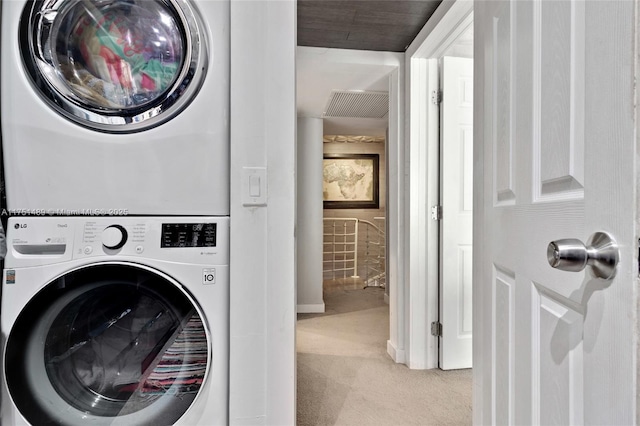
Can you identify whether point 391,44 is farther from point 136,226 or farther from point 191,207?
point 136,226

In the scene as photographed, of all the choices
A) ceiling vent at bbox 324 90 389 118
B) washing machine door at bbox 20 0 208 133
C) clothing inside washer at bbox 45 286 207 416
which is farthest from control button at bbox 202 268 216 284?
ceiling vent at bbox 324 90 389 118

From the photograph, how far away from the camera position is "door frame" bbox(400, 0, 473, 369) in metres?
2.18

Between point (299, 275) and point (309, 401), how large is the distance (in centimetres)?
173

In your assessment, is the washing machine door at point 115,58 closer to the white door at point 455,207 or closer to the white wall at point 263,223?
the white wall at point 263,223

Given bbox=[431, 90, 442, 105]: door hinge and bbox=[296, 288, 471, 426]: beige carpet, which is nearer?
bbox=[296, 288, 471, 426]: beige carpet

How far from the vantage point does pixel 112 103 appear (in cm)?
106

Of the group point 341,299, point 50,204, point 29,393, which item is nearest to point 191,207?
point 50,204

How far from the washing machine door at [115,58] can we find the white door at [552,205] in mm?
931

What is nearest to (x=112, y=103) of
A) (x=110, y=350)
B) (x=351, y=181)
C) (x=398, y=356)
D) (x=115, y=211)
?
(x=115, y=211)

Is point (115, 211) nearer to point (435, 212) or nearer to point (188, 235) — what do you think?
point (188, 235)

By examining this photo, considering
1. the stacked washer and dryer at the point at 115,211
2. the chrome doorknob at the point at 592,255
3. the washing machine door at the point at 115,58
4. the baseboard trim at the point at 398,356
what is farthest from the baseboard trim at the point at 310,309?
the chrome doorknob at the point at 592,255

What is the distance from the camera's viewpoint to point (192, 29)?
1067 millimetres

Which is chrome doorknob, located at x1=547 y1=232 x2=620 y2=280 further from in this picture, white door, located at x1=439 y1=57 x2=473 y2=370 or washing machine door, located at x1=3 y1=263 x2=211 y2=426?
white door, located at x1=439 y1=57 x2=473 y2=370

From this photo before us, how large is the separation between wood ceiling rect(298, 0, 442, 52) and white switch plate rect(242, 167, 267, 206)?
3.87 feet
